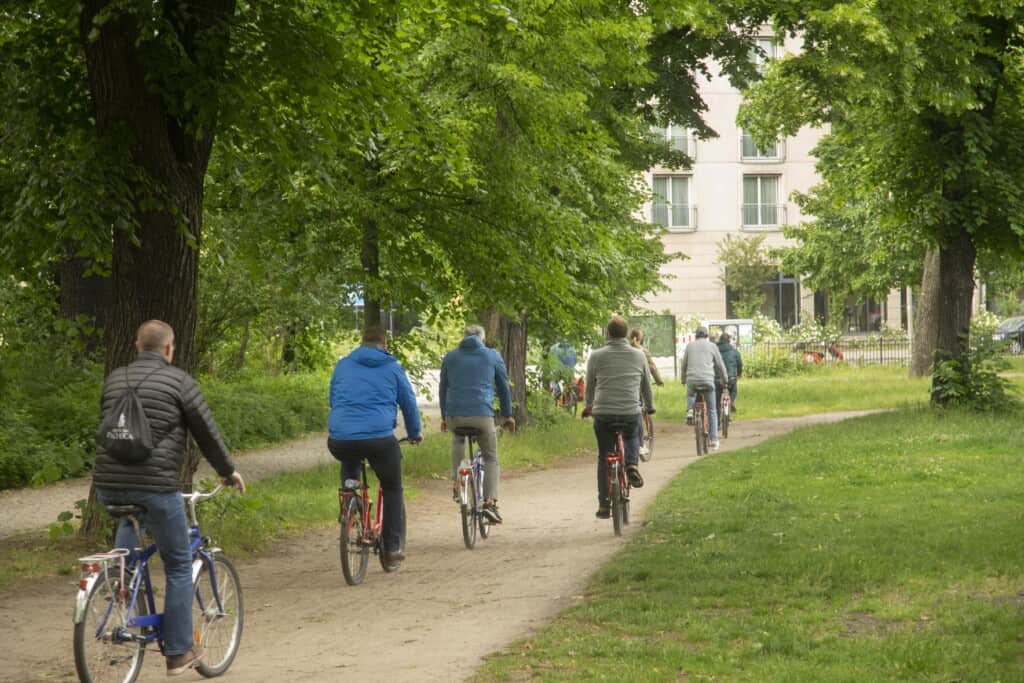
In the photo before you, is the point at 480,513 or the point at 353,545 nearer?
the point at 353,545

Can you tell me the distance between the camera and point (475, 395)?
13273mm

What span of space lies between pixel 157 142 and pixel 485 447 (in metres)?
4.13

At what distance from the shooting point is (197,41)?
11.2 metres

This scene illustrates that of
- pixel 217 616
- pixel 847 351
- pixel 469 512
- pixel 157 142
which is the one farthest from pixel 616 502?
pixel 847 351

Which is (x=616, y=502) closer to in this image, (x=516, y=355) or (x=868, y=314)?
(x=516, y=355)

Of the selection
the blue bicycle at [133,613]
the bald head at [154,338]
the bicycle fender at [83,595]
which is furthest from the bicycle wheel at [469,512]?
the bicycle fender at [83,595]

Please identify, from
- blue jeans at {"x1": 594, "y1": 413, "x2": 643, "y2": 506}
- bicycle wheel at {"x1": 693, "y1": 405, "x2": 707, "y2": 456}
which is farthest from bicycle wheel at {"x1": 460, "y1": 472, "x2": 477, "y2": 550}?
bicycle wheel at {"x1": 693, "y1": 405, "x2": 707, "y2": 456}

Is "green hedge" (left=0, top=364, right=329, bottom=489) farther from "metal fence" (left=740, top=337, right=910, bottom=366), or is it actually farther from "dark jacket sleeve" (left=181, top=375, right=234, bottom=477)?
"metal fence" (left=740, top=337, right=910, bottom=366)

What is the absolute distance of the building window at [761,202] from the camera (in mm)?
64250

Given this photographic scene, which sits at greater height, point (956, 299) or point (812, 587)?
point (956, 299)

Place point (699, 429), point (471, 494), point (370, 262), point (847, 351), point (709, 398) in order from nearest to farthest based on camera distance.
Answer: point (471, 494)
point (370, 262)
point (699, 429)
point (709, 398)
point (847, 351)

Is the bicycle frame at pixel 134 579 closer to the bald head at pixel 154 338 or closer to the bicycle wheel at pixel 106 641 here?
the bicycle wheel at pixel 106 641

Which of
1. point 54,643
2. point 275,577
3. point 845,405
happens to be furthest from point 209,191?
point 845,405

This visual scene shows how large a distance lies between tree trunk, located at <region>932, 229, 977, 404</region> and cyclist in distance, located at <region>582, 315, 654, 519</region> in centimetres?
1320
